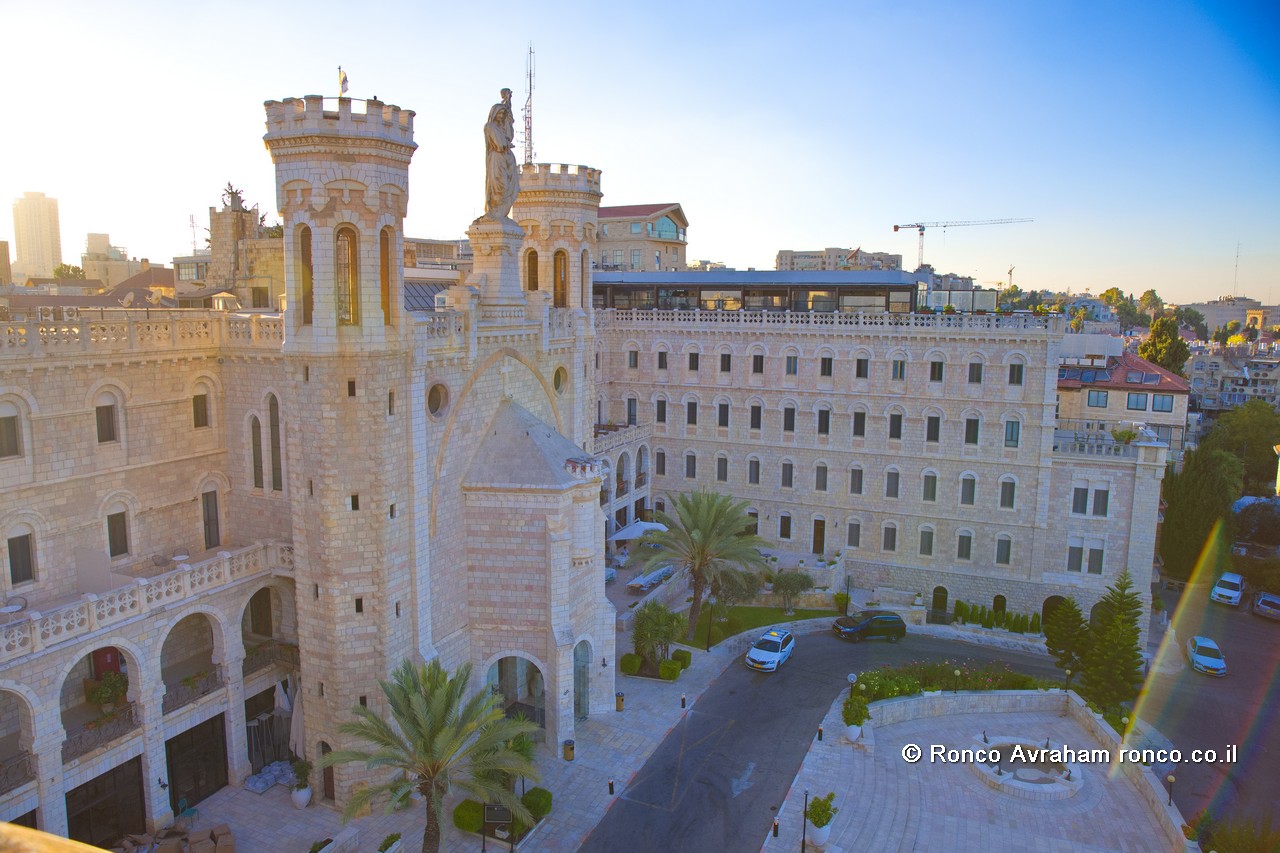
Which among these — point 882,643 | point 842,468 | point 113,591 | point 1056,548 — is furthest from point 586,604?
point 1056,548

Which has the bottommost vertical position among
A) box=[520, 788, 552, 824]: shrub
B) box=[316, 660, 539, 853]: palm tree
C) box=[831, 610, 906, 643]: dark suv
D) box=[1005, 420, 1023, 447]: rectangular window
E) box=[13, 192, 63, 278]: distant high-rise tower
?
box=[831, 610, 906, 643]: dark suv

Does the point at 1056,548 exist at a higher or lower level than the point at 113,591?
lower

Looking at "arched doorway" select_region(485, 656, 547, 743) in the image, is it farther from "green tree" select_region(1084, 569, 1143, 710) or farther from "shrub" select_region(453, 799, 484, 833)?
"green tree" select_region(1084, 569, 1143, 710)

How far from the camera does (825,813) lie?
79.8ft

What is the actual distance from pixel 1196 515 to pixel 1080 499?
13954mm

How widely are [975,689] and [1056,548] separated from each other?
15.5 metres

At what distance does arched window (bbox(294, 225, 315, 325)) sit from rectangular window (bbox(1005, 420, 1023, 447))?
3676cm

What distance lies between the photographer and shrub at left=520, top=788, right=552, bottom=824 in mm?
25203

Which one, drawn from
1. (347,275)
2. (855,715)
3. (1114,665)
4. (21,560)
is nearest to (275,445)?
(347,275)

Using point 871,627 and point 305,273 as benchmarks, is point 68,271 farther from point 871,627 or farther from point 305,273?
point 871,627

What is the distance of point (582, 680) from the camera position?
3112 cm

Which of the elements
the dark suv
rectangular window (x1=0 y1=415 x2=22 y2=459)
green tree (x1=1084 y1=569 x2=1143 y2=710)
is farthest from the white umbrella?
rectangular window (x1=0 y1=415 x2=22 y2=459)

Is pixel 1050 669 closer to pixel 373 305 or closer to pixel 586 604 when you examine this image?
pixel 586 604

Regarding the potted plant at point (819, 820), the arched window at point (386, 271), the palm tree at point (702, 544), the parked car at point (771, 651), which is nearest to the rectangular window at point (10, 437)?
the arched window at point (386, 271)
